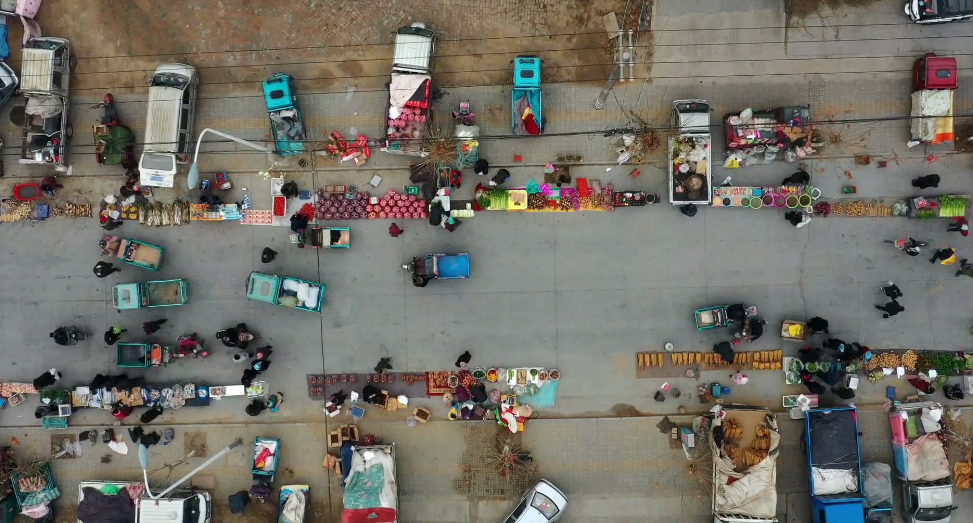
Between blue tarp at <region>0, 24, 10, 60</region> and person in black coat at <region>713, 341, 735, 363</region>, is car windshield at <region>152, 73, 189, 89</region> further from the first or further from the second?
person in black coat at <region>713, 341, 735, 363</region>

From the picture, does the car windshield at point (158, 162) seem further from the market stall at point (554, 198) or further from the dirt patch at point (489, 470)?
the dirt patch at point (489, 470)

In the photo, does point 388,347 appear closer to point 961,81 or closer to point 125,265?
point 125,265

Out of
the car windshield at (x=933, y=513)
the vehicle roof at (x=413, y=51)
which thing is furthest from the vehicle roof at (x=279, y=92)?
the car windshield at (x=933, y=513)

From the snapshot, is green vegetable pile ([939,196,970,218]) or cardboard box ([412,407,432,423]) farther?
cardboard box ([412,407,432,423])

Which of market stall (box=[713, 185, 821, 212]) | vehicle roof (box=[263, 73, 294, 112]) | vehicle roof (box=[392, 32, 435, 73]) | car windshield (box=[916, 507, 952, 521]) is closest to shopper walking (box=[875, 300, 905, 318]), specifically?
market stall (box=[713, 185, 821, 212])

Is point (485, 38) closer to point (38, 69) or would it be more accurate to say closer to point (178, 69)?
point (178, 69)

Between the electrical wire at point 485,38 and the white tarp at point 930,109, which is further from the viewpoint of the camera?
the electrical wire at point 485,38
